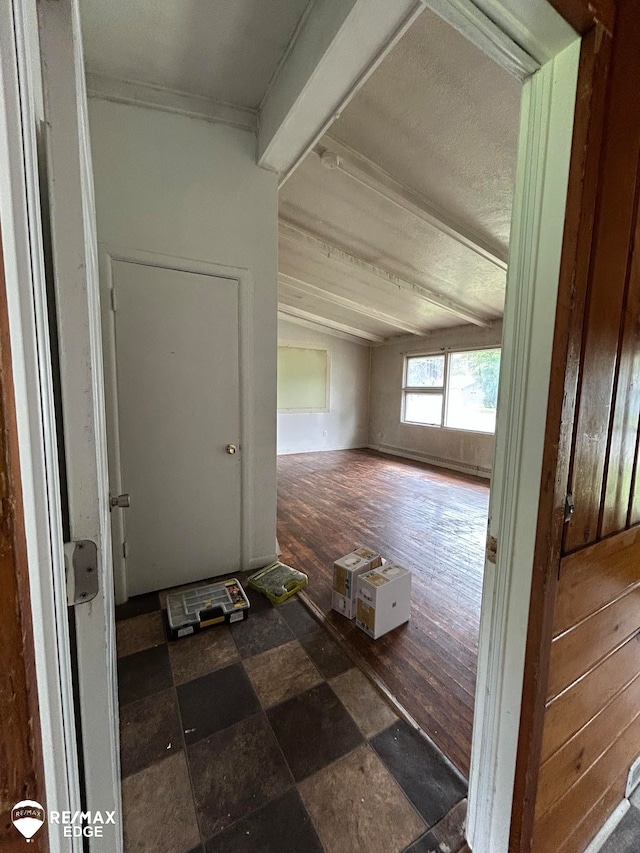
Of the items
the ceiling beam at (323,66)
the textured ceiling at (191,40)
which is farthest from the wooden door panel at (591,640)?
the textured ceiling at (191,40)

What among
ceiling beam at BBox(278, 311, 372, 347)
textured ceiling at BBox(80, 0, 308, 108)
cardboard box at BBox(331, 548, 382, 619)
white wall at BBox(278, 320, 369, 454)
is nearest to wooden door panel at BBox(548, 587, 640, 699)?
cardboard box at BBox(331, 548, 382, 619)

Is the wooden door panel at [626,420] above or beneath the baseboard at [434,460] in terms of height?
above

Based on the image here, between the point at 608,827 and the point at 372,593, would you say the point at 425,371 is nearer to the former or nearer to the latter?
the point at 372,593

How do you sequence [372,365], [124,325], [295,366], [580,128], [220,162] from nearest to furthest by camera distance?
[580,128] → [124,325] → [220,162] → [295,366] → [372,365]

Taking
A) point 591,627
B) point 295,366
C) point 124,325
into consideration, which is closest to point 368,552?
point 591,627

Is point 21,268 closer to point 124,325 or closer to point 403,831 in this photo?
point 403,831

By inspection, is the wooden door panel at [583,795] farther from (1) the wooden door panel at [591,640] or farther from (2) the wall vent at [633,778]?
(1) the wooden door panel at [591,640]

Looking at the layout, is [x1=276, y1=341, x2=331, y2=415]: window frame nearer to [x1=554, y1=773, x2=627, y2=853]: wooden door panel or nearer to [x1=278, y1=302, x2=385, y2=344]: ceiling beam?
[x1=278, y1=302, x2=385, y2=344]: ceiling beam

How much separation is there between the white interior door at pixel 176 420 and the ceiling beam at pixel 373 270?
1.70 m

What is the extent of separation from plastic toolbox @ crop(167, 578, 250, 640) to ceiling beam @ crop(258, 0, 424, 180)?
8.73 ft

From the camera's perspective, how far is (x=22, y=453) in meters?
0.34

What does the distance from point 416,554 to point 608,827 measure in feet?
5.71

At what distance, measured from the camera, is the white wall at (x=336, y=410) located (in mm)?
6910

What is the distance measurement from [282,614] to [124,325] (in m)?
1.92
